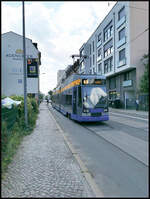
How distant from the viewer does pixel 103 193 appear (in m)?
2.70

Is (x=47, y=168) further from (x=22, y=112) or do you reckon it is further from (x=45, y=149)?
(x=22, y=112)

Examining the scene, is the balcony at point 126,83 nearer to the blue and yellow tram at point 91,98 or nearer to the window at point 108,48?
the window at point 108,48

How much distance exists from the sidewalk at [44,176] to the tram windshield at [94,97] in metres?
4.60

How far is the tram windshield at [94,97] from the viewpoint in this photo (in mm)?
9016

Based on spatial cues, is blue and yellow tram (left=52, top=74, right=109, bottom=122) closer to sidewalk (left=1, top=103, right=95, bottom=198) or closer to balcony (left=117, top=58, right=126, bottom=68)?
sidewalk (left=1, top=103, right=95, bottom=198)


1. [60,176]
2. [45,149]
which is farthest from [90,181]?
[45,149]

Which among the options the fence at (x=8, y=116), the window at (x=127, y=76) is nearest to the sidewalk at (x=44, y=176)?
the fence at (x=8, y=116)

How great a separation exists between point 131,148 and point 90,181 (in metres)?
2.73

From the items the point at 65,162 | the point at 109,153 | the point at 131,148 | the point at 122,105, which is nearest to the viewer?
the point at 65,162

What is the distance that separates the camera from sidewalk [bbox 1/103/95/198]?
8.54 feet

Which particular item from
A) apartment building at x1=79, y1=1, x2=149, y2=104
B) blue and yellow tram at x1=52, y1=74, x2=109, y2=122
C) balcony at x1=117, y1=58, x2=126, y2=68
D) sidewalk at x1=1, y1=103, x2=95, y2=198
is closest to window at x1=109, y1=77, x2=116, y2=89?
apartment building at x1=79, y1=1, x2=149, y2=104

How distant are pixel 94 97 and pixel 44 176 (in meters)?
6.47

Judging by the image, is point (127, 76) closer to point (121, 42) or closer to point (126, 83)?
point (126, 83)

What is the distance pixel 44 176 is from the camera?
10.3ft
